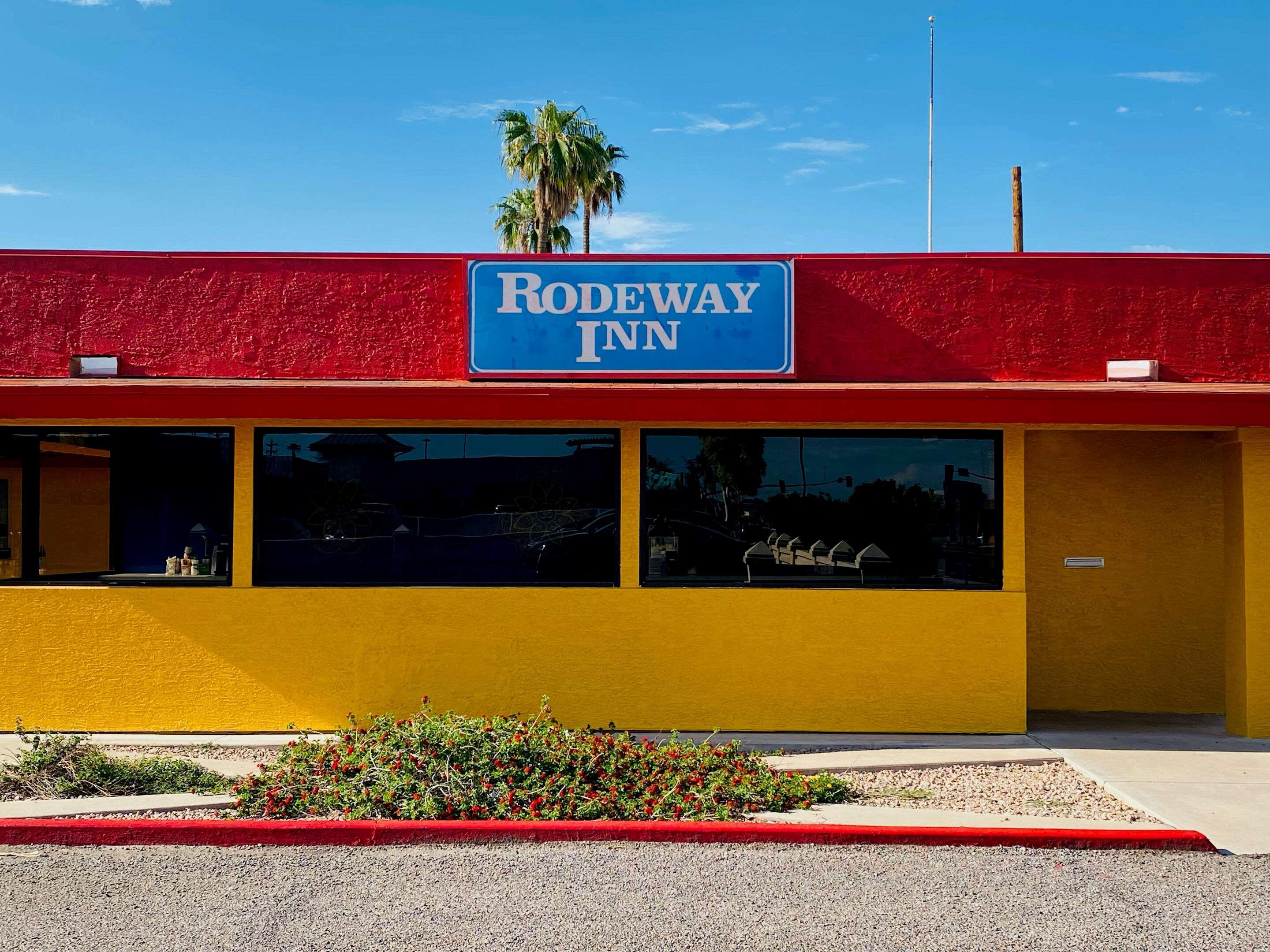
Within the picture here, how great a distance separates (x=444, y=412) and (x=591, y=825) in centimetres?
393

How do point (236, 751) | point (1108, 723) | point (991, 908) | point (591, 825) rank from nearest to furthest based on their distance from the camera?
point (991, 908) → point (591, 825) → point (236, 751) → point (1108, 723)

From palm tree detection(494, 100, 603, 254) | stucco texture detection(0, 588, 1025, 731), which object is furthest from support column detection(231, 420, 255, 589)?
palm tree detection(494, 100, 603, 254)

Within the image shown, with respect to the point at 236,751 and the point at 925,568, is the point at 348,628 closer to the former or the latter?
the point at 236,751

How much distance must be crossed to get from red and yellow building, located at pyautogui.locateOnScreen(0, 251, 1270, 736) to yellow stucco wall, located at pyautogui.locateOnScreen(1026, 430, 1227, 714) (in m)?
0.80

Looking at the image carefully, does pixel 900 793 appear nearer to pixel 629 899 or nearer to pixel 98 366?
pixel 629 899

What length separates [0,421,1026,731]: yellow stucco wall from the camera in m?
9.49

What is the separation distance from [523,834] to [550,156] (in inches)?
1153

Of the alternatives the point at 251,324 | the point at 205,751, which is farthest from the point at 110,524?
the point at 205,751

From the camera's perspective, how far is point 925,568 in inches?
379

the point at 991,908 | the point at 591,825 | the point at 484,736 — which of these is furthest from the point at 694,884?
the point at 484,736

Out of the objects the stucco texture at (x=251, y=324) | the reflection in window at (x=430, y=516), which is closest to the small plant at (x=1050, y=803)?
the reflection in window at (x=430, y=516)

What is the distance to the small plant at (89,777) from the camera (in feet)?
24.8

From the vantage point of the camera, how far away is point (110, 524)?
974cm

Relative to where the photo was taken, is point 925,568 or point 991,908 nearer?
point 991,908
